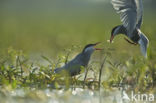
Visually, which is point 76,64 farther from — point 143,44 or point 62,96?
point 62,96

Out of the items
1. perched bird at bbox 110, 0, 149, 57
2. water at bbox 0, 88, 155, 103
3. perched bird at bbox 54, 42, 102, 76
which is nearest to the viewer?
water at bbox 0, 88, 155, 103

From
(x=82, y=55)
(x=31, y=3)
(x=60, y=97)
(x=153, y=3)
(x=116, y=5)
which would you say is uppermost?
(x=31, y=3)

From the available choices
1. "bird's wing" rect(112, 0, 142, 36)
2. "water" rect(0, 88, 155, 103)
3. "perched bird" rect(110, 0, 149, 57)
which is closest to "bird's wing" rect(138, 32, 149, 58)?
"perched bird" rect(110, 0, 149, 57)

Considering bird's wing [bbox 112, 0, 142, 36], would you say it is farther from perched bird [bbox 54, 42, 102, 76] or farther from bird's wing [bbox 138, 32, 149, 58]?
perched bird [bbox 54, 42, 102, 76]

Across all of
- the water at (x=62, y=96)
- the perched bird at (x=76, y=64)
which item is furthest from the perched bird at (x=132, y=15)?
the water at (x=62, y=96)

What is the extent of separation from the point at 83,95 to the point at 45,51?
4646 millimetres

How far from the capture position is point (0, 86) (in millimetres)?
6578

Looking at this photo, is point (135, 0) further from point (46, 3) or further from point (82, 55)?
point (46, 3)

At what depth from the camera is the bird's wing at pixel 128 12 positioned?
7715 mm

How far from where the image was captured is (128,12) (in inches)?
307

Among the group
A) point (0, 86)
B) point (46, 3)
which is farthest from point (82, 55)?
point (46, 3)

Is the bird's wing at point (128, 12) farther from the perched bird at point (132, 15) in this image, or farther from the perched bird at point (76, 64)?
the perched bird at point (76, 64)

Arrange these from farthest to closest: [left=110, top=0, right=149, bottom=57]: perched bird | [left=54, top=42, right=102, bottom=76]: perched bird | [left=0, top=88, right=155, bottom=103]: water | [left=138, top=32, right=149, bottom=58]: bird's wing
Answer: [left=110, top=0, right=149, bottom=57]: perched bird < [left=138, top=32, right=149, bottom=58]: bird's wing < [left=54, top=42, right=102, bottom=76]: perched bird < [left=0, top=88, right=155, bottom=103]: water

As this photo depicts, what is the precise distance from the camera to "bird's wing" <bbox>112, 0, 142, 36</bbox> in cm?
771
